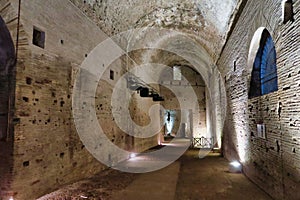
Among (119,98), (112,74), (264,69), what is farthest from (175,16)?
(264,69)

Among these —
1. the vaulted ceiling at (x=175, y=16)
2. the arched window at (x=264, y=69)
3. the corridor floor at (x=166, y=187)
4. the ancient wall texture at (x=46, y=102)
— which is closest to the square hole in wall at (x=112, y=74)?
the vaulted ceiling at (x=175, y=16)

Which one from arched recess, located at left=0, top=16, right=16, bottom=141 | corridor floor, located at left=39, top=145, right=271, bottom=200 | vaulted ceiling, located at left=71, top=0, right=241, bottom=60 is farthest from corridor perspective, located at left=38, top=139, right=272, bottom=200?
vaulted ceiling, located at left=71, top=0, right=241, bottom=60

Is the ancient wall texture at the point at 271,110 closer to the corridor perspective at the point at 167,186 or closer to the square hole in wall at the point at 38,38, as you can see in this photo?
the corridor perspective at the point at 167,186

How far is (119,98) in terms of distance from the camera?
851 cm

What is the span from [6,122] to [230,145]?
23.1 feet

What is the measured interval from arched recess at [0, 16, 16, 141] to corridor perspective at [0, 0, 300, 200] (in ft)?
0.06

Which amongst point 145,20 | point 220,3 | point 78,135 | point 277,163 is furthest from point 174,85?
point 277,163

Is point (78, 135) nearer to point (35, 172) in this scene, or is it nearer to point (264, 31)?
point (35, 172)

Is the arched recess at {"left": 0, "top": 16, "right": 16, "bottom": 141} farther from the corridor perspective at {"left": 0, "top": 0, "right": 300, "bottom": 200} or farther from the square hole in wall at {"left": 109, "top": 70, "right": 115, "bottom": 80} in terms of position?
the square hole in wall at {"left": 109, "top": 70, "right": 115, "bottom": 80}

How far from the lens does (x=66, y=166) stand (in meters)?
5.27

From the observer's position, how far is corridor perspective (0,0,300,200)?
12.9 ft

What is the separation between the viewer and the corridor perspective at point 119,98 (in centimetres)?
395

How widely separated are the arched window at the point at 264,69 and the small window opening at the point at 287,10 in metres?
1.12

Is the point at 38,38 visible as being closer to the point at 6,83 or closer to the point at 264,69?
the point at 6,83
